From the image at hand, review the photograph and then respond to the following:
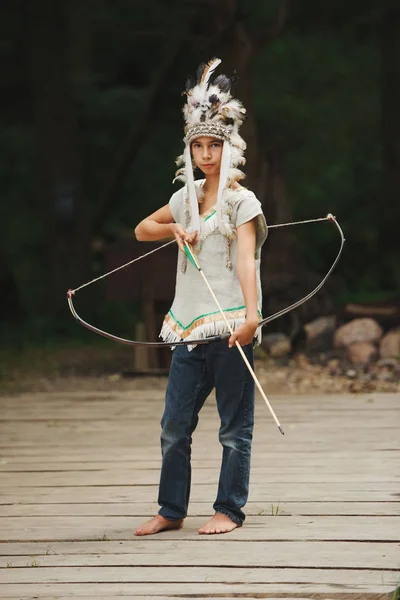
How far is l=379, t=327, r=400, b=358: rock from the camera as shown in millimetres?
10539

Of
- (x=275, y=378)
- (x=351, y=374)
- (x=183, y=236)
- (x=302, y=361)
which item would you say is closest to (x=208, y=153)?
(x=183, y=236)

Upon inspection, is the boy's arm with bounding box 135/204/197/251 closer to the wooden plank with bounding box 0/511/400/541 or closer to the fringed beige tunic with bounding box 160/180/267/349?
the fringed beige tunic with bounding box 160/180/267/349

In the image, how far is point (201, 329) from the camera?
447 centimetres

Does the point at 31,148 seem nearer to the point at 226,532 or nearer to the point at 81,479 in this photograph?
the point at 81,479

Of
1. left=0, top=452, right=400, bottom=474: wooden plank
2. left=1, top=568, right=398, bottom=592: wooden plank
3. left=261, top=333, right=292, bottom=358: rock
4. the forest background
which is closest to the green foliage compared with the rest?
the forest background

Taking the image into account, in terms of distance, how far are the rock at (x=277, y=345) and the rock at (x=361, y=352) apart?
0.62 meters

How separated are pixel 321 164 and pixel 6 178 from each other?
4716mm

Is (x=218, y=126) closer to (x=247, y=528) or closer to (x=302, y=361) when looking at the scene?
(x=247, y=528)

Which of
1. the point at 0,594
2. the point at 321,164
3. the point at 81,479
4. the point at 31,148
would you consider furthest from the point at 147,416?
the point at 321,164

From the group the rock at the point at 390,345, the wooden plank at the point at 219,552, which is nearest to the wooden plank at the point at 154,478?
the wooden plank at the point at 219,552

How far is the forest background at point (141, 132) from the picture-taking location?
Answer: 15.3 metres

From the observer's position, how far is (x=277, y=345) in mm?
10945

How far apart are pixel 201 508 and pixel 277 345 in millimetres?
5970

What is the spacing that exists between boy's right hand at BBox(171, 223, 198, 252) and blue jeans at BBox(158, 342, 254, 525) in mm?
383
